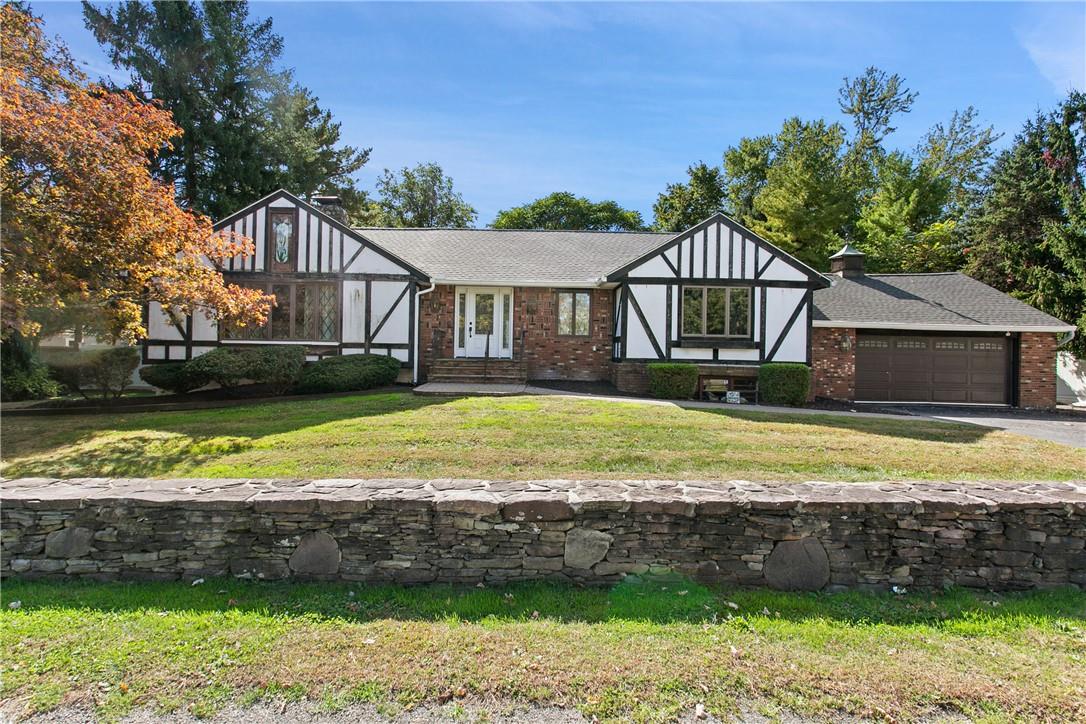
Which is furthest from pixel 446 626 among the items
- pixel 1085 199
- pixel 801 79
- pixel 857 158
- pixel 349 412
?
pixel 857 158

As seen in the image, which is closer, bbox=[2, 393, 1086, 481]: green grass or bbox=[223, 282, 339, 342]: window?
bbox=[2, 393, 1086, 481]: green grass

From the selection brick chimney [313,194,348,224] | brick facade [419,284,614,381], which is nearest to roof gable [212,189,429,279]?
brick facade [419,284,614,381]

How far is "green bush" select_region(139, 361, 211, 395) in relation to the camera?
40.2ft

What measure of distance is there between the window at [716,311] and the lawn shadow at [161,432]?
733 centimetres

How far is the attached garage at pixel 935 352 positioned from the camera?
15523 mm

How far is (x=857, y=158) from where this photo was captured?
34.6m

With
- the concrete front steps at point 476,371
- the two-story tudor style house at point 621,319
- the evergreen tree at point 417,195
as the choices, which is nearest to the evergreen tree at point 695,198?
the evergreen tree at point 417,195

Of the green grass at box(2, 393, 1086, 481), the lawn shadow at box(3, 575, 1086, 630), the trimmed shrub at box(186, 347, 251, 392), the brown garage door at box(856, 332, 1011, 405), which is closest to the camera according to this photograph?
the lawn shadow at box(3, 575, 1086, 630)

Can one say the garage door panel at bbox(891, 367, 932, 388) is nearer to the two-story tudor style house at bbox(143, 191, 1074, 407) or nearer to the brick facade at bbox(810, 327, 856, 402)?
the two-story tudor style house at bbox(143, 191, 1074, 407)

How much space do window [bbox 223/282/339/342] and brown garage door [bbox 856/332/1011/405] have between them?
49.3ft

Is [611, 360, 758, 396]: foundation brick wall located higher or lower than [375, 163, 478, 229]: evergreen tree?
lower

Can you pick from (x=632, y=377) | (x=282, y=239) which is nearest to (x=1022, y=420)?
(x=632, y=377)

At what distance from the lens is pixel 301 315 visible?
14859 mm

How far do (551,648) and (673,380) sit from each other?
10918 millimetres
